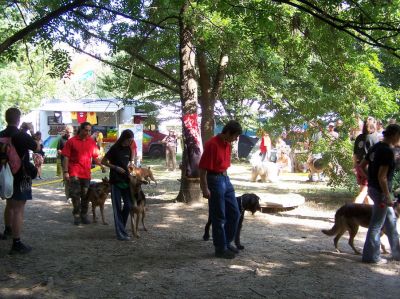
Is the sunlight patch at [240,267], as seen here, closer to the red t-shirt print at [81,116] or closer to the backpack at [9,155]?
the backpack at [9,155]

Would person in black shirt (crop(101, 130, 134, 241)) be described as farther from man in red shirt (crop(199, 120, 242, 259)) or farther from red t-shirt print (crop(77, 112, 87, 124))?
red t-shirt print (crop(77, 112, 87, 124))

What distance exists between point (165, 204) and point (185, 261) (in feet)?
14.8

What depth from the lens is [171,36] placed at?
11156mm

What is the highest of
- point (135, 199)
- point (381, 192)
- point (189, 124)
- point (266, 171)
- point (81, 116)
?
point (81, 116)

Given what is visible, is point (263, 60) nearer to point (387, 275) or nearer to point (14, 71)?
point (387, 275)

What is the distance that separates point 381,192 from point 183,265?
2594 millimetres

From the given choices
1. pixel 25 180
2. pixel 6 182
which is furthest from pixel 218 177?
pixel 6 182

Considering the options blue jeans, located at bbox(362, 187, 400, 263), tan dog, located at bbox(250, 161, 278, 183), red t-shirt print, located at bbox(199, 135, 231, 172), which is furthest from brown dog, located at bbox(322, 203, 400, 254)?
tan dog, located at bbox(250, 161, 278, 183)

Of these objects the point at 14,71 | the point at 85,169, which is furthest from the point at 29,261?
the point at 14,71

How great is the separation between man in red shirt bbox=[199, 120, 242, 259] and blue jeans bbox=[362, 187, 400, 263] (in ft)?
5.71

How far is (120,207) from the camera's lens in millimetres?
6910

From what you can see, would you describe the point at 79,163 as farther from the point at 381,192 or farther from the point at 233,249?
the point at 381,192

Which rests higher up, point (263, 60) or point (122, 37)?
point (122, 37)

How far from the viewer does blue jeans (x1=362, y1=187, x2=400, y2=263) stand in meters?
5.60
